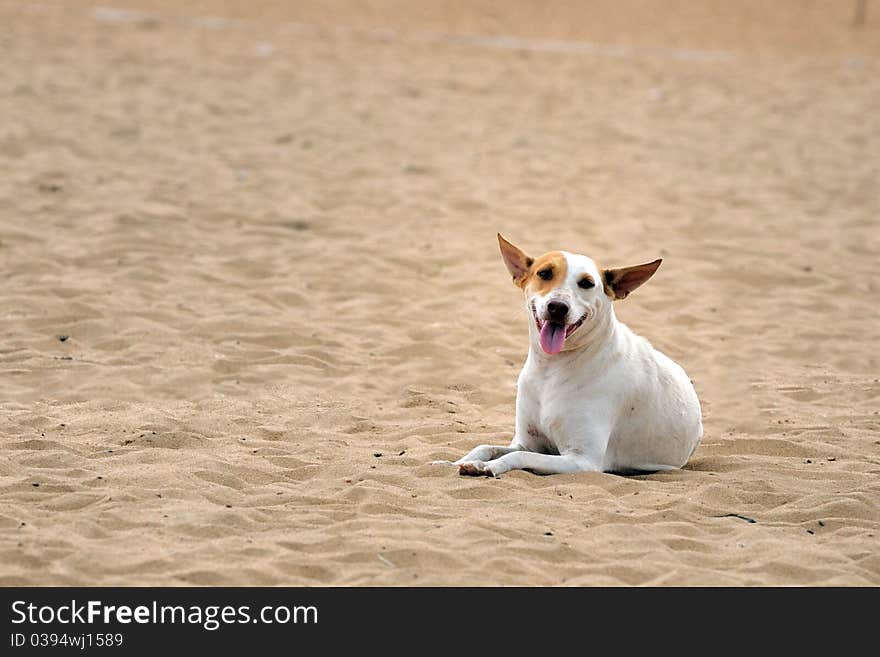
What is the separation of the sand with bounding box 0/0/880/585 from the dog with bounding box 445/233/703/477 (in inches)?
6.2

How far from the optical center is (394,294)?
9.55 meters

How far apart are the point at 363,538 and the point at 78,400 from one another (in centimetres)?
264

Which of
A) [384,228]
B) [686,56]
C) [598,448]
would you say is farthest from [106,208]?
[686,56]

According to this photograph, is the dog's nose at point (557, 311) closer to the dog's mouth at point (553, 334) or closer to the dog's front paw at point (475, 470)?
the dog's mouth at point (553, 334)

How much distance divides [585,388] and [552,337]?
1.14ft

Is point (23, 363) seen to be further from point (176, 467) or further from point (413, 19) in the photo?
point (413, 19)

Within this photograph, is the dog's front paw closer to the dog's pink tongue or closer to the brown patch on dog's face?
the dog's pink tongue

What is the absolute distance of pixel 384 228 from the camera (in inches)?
444

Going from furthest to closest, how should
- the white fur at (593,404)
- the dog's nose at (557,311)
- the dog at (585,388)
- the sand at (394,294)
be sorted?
1. the white fur at (593,404)
2. the dog at (585,388)
3. the dog's nose at (557,311)
4. the sand at (394,294)

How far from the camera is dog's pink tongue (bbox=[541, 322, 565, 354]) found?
5789 mm

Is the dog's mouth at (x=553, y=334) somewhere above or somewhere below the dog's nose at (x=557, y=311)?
below

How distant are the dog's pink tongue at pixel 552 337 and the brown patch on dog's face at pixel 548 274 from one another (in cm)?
15

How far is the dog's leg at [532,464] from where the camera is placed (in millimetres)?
5918

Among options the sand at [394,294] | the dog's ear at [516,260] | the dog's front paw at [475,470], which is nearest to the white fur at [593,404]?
the dog's front paw at [475,470]
